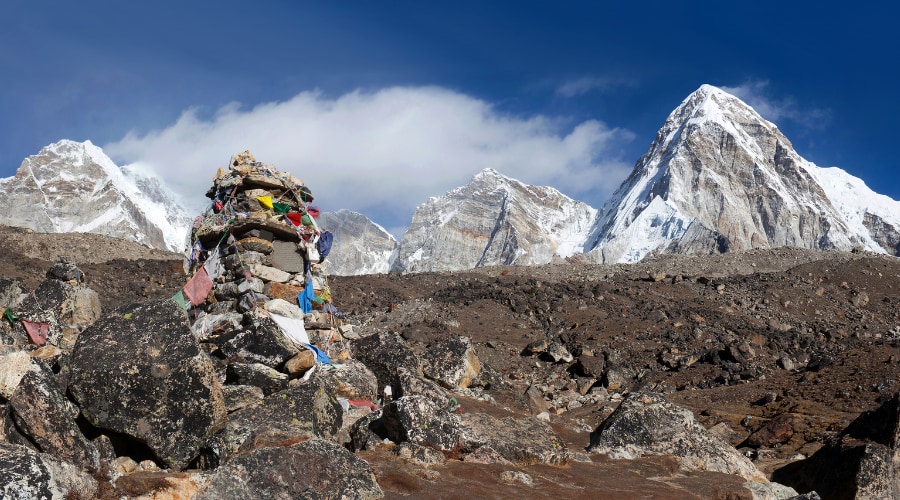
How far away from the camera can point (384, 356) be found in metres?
10.3

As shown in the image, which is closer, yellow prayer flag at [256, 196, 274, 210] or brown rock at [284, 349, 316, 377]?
brown rock at [284, 349, 316, 377]

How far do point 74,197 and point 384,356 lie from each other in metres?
155

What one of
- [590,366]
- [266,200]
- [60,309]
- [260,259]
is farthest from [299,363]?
[590,366]

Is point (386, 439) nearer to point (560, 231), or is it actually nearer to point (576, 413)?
point (576, 413)

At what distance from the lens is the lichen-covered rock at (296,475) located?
16.6 ft

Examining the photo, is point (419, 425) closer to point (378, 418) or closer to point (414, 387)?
point (378, 418)

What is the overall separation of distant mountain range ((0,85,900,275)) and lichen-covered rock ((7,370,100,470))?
85.8m

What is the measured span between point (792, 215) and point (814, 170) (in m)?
18.7

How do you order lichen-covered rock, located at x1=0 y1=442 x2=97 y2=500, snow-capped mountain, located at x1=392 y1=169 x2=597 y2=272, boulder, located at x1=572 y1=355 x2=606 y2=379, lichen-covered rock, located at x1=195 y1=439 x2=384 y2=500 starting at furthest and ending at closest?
snow-capped mountain, located at x1=392 y1=169 x2=597 y2=272 → boulder, located at x1=572 y1=355 x2=606 y2=379 → lichen-covered rock, located at x1=195 y1=439 x2=384 y2=500 → lichen-covered rock, located at x1=0 y1=442 x2=97 y2=500

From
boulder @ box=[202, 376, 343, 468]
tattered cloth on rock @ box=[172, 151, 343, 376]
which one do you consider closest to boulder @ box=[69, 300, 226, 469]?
boulder @ box=[202, 376, 343, 468]

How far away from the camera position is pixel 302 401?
701cm

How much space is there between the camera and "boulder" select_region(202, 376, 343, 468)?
20.0 feet

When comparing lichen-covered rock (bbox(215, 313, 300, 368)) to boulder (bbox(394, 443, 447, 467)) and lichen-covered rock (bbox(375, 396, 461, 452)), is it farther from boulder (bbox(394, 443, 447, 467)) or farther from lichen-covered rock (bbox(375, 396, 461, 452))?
boulder (bbox(394, 443, 447, 467))

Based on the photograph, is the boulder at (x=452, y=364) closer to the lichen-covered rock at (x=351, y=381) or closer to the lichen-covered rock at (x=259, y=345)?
the lichen-covered rock at (x=351, y=381)
